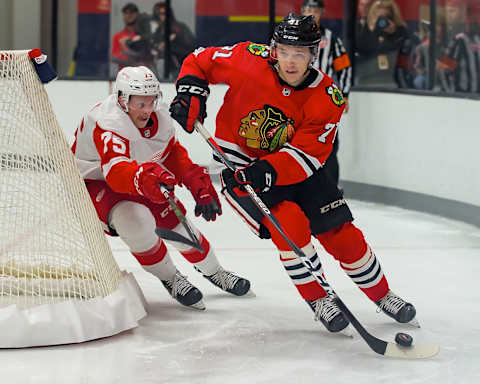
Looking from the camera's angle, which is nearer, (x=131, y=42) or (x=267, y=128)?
(x=267, y=128)

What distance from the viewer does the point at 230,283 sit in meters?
3.26

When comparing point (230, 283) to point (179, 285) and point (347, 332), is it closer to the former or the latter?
point (179, 285)

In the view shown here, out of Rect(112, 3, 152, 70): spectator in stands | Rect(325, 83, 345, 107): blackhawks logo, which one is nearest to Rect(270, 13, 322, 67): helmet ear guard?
Rect(325, 83, 345, 107): blackhawks logo

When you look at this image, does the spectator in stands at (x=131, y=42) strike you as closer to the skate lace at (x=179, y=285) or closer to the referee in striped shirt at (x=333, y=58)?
the referee in striped shirt at (x=333, y=58)

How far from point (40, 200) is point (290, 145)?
2.50 ft

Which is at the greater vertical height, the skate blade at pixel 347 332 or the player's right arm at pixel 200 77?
the player's right arm at pixel 200 77

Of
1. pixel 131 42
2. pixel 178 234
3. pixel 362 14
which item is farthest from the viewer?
pixel 131 42

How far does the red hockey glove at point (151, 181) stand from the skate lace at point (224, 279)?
59cm

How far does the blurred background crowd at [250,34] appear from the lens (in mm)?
5223

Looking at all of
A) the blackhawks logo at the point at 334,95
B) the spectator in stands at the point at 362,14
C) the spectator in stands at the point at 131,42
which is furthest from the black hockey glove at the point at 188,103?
the spectator in stands at the point at 131,42

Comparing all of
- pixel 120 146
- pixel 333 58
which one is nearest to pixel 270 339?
pixel 120 146

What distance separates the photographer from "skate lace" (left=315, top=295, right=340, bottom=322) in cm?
273

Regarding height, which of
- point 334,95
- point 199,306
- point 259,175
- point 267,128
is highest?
point 334,95

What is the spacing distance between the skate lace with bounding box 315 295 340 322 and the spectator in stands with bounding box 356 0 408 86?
325cm
